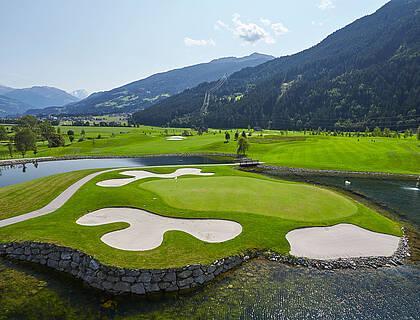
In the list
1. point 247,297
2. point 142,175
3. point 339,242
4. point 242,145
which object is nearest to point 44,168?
point 142,175

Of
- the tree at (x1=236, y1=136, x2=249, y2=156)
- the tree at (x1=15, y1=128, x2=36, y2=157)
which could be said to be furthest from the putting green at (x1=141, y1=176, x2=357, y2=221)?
the tree at (x1=15, y1=128, x2=36, y2=157)

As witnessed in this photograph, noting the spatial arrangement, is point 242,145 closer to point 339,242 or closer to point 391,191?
point 391,191

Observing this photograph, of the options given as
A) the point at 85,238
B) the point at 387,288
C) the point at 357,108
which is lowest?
the point at 387,288

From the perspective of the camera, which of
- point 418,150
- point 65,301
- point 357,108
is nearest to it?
point 65,301

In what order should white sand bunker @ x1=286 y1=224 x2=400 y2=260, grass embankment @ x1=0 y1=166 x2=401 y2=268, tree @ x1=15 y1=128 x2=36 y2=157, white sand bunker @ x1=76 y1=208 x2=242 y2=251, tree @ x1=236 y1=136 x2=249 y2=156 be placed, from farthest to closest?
tree @ x1=15 y1=128 x2=36 y2=157, tree @ x1=236 y1=136 x2=249 y2=156, white sand bunker @ x1=76 y1=208 x2=242 y2=251, white sand bunker @ x1=286 y1=224 x2=400 y2=260, grass embankment @ x1=0 y1=166 x2=401 y2=268

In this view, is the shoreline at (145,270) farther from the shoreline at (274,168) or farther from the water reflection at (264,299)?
the shoreline at (274,168)

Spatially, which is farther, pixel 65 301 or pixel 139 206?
pixel 139 206

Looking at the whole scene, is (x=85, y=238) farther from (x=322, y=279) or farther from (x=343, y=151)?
(x=343, y=151)

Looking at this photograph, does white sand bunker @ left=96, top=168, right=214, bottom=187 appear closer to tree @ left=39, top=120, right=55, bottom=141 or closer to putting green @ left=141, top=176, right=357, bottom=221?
putting green @ left=141, top=176, right=357, bottom=221

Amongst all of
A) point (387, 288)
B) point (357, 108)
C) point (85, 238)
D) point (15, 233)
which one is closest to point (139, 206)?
point (85, 238)
